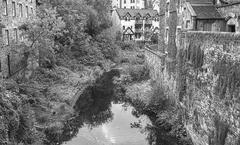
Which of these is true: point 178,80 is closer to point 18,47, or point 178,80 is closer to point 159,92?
point 159,92

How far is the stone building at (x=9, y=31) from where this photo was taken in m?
23.3

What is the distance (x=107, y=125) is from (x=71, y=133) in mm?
3350

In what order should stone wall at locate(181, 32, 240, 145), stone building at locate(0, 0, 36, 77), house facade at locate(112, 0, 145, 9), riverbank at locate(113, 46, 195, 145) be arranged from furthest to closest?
1. house facade at locate(112, 0, 145, 9)
2. stone building at locate(0, 0, 36, 77)
3. riverbank at locate(113, 46, 195, 145)
4. stone wall at locate(181, 32, 240, 145)

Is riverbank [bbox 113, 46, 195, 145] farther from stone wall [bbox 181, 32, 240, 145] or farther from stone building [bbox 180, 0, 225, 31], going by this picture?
stone building [bbox 180, 0, 225, 31]

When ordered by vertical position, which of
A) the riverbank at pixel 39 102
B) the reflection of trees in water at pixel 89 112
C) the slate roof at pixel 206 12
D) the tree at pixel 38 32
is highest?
the slate roof at pixel 206 12

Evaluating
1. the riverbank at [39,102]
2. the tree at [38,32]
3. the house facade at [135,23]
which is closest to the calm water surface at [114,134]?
the riverbank at [39,102]

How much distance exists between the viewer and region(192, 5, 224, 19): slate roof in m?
20.8

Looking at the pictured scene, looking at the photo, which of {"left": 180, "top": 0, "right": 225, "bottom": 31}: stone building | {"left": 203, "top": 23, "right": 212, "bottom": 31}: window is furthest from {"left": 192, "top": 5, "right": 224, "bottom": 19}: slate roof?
{"left": 203, "top": 23, "right": 212, "bottom": 31}: window

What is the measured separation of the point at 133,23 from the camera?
226 ft

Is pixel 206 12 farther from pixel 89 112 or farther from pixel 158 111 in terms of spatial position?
pixel 89 112

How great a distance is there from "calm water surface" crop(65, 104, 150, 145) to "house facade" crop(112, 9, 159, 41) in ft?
147

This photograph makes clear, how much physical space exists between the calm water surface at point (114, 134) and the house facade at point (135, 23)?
1759 inches

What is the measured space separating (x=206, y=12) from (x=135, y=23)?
48.2m

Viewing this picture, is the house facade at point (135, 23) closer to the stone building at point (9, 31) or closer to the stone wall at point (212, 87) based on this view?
the stone building at point (9, 31)
